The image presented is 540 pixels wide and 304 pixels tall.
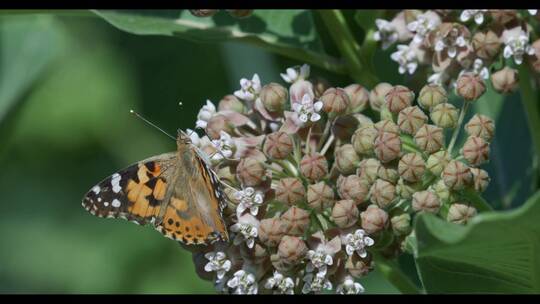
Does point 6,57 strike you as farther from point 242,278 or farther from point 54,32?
point 242,278

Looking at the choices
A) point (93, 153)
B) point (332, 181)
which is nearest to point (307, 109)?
point (332, 181)

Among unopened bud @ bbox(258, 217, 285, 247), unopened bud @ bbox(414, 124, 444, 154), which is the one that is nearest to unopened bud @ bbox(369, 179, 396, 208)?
unopened bud @ bbox(414, 124, 444, 154)

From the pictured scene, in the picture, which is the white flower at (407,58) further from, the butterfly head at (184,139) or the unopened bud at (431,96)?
the butterfly head at (184,139)

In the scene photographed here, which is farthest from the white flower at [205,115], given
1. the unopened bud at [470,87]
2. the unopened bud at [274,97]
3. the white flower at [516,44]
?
the white flower at [516,44]

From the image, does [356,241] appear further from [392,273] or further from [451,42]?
[451,42]

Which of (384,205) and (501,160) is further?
(501,160)

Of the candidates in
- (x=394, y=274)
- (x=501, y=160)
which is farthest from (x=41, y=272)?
(x=394, y=274)

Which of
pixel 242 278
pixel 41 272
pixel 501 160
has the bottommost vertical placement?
pixel 41 272
